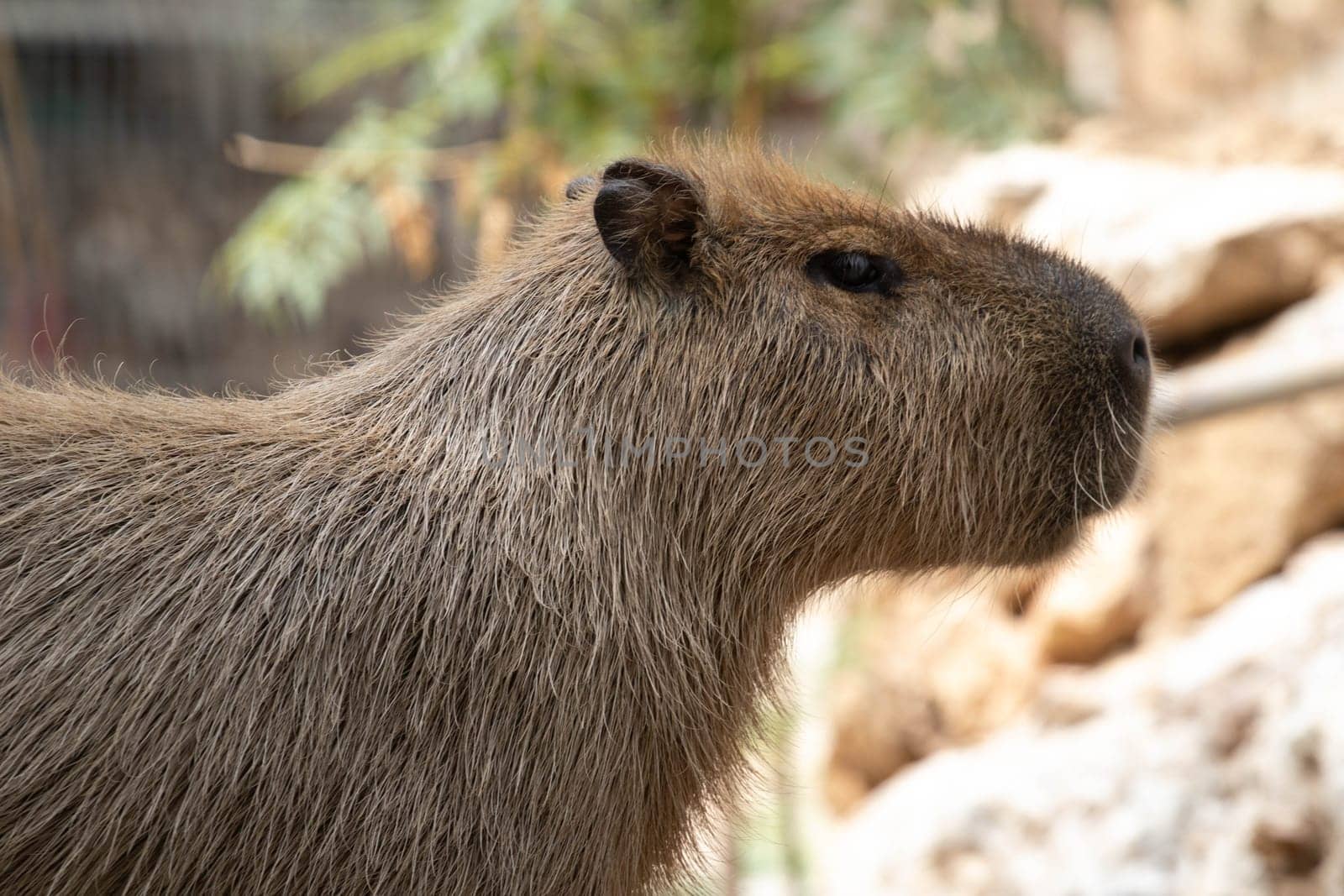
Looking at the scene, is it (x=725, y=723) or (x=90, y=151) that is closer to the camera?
(x=725, y=723)

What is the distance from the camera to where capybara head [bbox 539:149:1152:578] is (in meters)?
1.83

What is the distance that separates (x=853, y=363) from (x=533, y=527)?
557mm

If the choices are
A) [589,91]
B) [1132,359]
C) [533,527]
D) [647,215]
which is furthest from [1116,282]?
[533,527]

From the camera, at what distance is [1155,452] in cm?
226

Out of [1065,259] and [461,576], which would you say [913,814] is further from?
[461,576]

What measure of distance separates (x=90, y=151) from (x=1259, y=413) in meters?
7.50

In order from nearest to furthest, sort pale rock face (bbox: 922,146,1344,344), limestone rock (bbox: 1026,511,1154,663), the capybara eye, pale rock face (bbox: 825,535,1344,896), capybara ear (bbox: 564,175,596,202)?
the capybara eye, capybara ear (bbox: 564,175,596,202), pale rock face (bbox: 825,535,1344,896), pale rock face (bbox: 922,146,1344,344), limestone rock (bbox: 1026,511,1154,663)

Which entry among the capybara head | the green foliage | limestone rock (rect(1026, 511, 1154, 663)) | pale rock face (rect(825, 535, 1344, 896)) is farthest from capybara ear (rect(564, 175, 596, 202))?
limestone rock (rect(1026, 511, 1154, 663))

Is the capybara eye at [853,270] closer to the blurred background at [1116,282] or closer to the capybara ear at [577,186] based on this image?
the capybara ear at [577,186]

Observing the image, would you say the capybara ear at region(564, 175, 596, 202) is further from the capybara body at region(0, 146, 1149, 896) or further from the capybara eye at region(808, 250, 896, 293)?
the capybara eye at region(808, 250, 896, 293)

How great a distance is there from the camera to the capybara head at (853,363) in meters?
1.83

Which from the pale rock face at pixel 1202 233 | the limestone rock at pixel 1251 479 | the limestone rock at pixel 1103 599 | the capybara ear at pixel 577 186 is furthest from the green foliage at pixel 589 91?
the capybara ear at pixel 577 186

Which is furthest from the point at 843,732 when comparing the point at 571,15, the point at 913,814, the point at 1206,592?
the point at 571,15

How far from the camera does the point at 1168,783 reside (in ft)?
10.6
